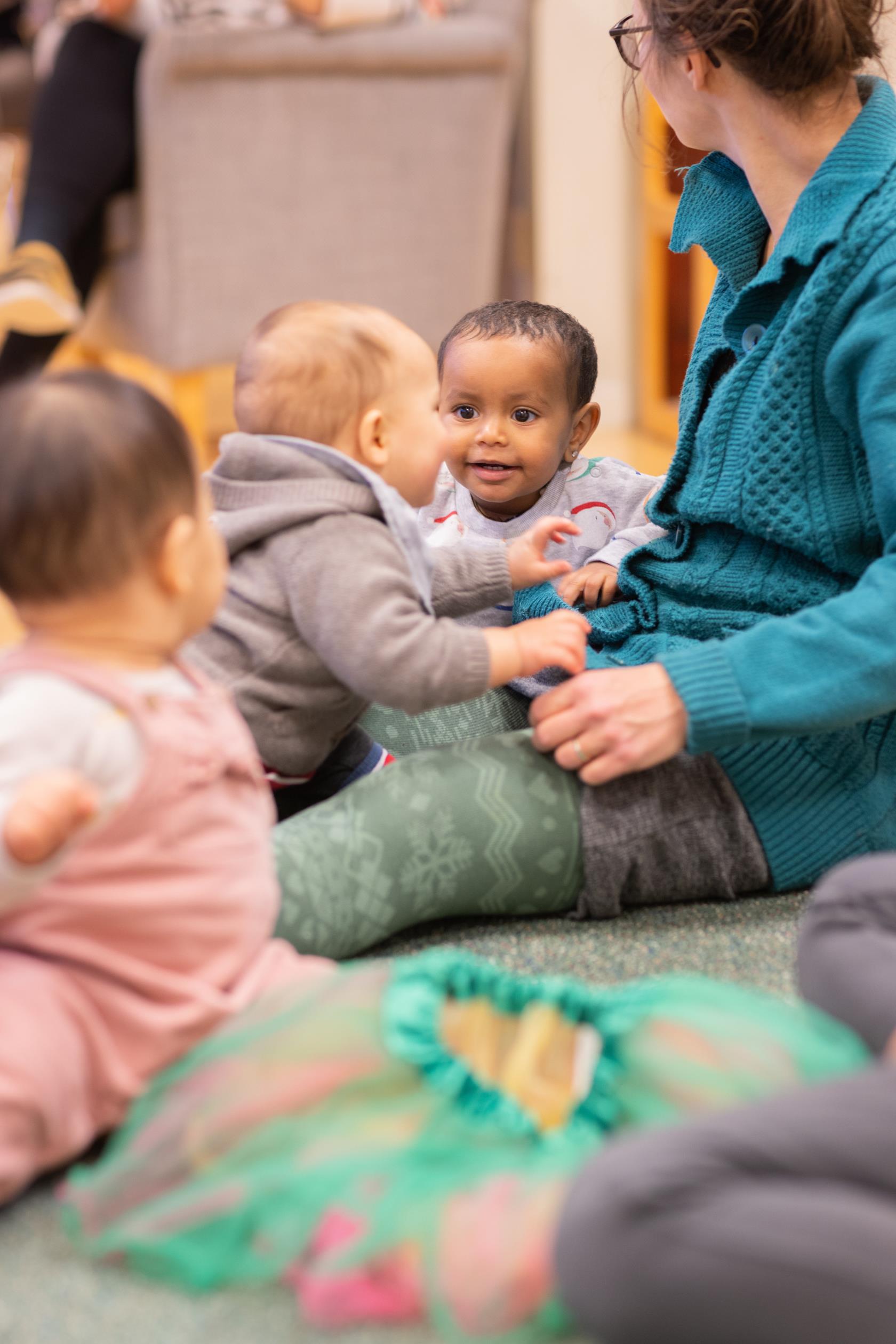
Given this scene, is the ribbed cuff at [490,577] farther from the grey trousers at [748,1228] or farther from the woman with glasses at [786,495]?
the grey trousers at [748,1228]

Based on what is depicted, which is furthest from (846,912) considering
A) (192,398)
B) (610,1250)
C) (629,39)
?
(192,398)

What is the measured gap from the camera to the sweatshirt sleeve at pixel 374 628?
973mm

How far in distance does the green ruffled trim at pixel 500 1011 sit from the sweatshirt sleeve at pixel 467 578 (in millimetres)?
424

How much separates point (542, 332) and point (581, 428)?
0.36ft

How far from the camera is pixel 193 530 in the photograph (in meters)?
0.79

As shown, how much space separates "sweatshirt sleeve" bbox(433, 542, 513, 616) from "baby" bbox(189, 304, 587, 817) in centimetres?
5

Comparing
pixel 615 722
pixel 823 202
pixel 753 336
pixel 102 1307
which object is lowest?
pixel 102 1307

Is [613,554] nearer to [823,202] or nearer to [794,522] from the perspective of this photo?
[794,522]

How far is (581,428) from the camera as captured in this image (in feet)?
4.66

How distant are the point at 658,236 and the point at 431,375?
2.39m

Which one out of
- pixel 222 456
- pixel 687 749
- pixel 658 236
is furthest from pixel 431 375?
pixel 658 236

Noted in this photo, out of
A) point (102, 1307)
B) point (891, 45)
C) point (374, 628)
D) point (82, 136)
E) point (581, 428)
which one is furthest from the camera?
point (82, 136)

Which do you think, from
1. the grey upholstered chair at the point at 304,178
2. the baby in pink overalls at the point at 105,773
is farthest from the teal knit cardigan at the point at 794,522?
the grey upholstered chair at the point at 304,178

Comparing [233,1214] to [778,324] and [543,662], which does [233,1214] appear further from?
[778,324]
